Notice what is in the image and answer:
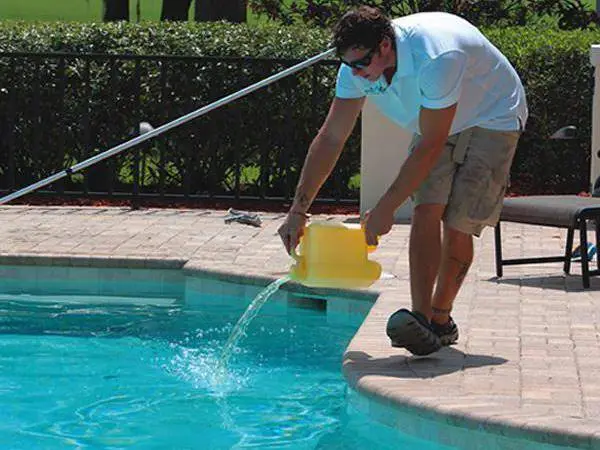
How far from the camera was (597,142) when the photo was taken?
424 inches

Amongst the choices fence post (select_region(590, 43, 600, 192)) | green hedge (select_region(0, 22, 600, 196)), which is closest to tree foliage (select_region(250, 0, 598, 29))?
green hedge (select_region(0, 22, 600, 196))

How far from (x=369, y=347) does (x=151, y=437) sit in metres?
1.11

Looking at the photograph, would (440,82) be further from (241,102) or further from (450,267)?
(241,102)

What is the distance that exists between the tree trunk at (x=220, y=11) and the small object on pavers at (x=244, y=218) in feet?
22.9

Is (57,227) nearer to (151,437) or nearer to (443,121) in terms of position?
(151,437)

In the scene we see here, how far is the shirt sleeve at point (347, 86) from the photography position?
6.17m

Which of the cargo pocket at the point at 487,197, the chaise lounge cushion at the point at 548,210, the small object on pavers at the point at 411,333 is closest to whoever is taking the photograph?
the small object on pavers at the point at 411,333

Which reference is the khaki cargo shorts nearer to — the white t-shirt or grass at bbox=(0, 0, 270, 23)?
the white t-shirt

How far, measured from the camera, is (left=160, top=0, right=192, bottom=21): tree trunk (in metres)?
21.0

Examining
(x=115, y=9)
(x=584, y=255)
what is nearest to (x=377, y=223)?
(x=584, y=255)

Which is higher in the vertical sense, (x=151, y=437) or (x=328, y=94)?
(x=328, y=94)

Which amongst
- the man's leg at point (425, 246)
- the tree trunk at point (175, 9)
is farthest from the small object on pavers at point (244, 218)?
the tree trunk at point (175, 9)

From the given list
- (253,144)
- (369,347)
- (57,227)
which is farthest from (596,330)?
(253,144)

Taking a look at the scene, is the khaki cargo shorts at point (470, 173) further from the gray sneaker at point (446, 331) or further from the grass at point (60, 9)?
the grass at point (60, 9)
